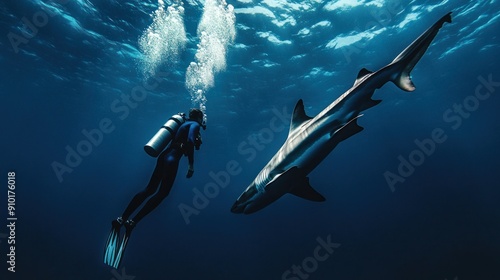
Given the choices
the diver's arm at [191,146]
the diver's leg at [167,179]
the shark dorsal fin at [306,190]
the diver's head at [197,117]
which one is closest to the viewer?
the shark dorsal fin at [306,190]

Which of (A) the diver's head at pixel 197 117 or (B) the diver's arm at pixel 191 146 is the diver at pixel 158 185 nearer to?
(B) the diver's arm at pixel 191 146

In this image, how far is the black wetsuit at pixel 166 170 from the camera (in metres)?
5.25

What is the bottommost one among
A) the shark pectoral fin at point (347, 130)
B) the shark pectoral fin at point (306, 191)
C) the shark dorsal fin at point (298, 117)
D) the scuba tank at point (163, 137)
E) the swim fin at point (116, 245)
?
the shark pectoral fin at point (306, 191)

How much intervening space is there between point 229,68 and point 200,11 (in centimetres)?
666

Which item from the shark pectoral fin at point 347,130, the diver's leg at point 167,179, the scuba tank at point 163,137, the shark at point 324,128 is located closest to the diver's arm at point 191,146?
the diver's leg at point 167,179

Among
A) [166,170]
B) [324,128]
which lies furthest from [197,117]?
[324,128]

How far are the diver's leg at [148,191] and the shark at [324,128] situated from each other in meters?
1.76

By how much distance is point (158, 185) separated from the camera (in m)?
5.60

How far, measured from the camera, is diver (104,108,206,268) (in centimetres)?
525

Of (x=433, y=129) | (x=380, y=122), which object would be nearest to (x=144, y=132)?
(x=380, y=122)

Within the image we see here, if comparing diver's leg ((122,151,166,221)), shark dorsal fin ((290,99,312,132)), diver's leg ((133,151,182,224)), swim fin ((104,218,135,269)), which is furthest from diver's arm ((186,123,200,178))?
shark dorsal fin ((290,99,312,132))

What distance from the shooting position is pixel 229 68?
21.3 m

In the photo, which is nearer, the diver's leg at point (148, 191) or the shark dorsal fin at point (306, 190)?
the shark dorsal fin at point (306, 190)

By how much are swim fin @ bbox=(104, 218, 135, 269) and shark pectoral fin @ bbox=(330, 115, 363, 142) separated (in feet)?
13.8
